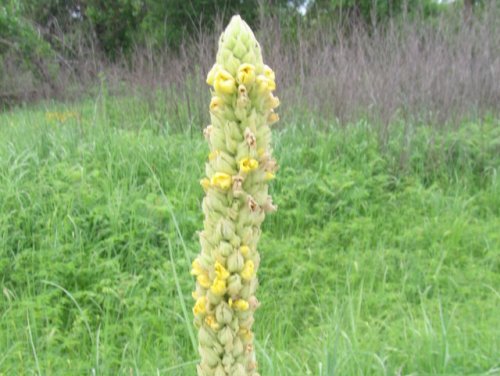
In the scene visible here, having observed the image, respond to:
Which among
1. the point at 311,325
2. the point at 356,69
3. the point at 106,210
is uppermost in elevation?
the point at 356,69

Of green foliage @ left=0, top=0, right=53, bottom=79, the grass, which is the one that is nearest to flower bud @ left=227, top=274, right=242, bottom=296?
the grass

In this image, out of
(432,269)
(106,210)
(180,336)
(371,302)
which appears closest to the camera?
(180,336)

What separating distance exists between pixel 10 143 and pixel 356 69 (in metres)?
3.29

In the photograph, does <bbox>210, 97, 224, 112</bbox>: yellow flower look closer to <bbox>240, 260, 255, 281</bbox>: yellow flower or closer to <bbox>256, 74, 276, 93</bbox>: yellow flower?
<bbox>256, 74, 276, 93</bbox>: yellow flower

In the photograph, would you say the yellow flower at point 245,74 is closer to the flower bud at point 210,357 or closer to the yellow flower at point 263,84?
the yellow flower at point 263,84

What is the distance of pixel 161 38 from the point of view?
1145 centimetres

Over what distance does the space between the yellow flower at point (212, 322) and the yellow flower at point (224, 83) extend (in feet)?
1.05

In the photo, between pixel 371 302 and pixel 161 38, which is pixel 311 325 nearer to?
pixel 371 302

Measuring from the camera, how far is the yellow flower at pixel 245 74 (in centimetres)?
81

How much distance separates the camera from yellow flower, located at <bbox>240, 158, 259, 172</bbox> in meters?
0.80

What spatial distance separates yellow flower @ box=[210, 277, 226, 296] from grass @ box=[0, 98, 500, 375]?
3.58 ft

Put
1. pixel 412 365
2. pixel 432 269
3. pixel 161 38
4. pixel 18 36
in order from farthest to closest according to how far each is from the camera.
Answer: pixel 161 38
pixel 18 36
pixel 432 269
pixel 412 365

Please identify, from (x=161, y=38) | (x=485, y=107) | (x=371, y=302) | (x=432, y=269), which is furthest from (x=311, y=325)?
(x=161, y=38)

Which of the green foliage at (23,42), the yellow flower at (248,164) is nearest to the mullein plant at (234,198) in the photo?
the yellow flower at (248,164)
